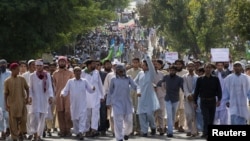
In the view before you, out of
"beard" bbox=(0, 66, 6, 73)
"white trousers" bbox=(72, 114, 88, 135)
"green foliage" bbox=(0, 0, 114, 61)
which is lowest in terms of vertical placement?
"white trousers" bbox=(72, 114, 88, 135)

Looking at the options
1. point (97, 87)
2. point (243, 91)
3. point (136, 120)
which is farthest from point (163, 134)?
point (243, 91)

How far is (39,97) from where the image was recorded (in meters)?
16.8

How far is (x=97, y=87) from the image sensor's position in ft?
57.7

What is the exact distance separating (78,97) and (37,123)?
43.9 inches

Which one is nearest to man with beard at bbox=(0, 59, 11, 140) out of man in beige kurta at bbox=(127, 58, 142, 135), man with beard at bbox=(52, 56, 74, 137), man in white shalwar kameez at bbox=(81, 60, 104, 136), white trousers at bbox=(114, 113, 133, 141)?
man with beard at bbox=(52, 56, 74, 137)

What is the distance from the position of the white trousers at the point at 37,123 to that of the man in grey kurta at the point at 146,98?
2.28 meters

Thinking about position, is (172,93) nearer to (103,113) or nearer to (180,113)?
(103,113)

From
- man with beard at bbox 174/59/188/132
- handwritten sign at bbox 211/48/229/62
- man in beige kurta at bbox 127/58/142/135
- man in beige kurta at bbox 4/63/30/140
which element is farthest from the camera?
handwritten sign at bbox 211/48/229/62

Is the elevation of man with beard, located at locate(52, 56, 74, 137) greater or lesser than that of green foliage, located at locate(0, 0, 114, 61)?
lesser

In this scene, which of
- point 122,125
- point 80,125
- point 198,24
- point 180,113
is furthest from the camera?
point 198,24

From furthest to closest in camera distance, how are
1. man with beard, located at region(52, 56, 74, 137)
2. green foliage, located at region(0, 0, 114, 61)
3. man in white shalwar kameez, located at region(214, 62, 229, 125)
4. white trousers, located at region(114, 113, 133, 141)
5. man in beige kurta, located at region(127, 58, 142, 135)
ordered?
green foliage, located at region(0, 0, 114, 61), man in beige kurta, located at region(127, 58, 142, 135), man with beard, located at region(52, 56, 74, 137), man in white shalwar kameez, located at region(214, 62, 229, 125), white trousers, located at region(114, 113, 133, 141)

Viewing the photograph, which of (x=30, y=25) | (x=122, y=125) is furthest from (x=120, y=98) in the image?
(x=30, y=25)

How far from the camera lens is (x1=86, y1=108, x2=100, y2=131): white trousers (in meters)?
17.4

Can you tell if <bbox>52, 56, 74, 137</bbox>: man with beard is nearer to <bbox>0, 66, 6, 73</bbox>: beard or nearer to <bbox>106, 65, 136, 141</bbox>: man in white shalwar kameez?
<bbox>0, 66, 6, 73</bbox>: beard
